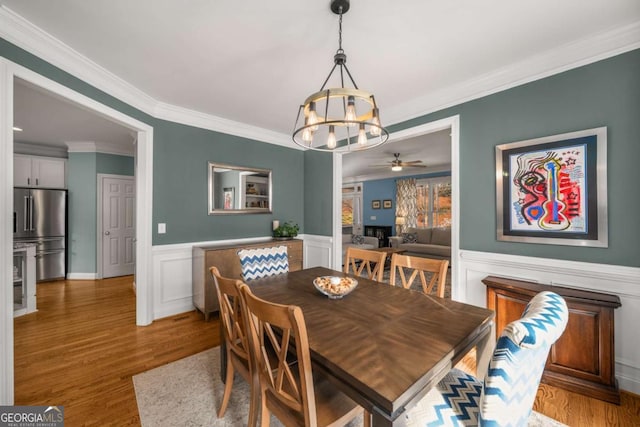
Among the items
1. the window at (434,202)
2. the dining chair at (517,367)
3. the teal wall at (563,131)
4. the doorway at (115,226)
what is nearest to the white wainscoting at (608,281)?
the teal wall at (563,131)

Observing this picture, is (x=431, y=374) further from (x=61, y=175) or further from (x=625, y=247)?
(x=61, y=175)

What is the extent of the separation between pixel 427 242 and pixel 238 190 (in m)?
5.15

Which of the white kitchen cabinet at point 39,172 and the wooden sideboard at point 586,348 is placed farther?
the white kitchen cabinet at point 39,172

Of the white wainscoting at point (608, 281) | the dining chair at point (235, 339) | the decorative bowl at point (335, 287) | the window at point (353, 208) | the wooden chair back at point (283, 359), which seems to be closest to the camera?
the wooden chair back at point (283, 359)

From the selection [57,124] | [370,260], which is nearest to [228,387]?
[370,260]

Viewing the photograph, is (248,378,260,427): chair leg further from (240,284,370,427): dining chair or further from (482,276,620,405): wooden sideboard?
(482,276,620,405): wooden sideboard

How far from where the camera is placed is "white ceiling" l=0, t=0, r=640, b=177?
5.38 ft

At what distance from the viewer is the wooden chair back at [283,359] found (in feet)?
3.13

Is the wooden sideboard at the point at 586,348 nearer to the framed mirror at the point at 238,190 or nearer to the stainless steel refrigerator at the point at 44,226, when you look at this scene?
the framed mirror at the point at 238,190

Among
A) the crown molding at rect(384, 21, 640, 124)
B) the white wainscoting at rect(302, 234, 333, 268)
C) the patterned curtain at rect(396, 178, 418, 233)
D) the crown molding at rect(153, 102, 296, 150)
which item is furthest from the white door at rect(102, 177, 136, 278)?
the patterned curtain at rect(396, 178, 418, 233)

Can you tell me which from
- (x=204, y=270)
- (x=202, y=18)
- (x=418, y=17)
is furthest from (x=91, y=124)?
(x=418, y=17)

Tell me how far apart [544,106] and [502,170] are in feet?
1.92

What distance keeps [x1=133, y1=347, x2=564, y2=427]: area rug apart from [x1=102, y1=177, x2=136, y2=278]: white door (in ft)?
12.5

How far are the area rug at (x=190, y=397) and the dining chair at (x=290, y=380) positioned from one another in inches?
23.7
